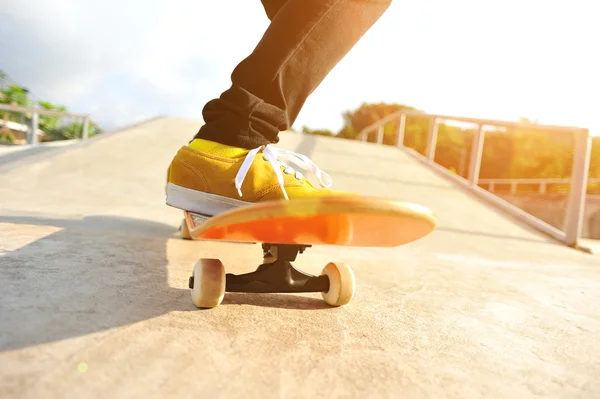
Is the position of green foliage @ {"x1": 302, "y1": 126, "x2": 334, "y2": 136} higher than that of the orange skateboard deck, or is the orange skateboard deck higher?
green foliage @ {"x1": 302, "y1": 126, "x2": 334, "y2": 136}

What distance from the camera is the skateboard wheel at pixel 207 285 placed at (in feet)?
3.27

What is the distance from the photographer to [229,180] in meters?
1.17

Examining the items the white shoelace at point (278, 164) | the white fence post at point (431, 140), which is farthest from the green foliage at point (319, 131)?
the white shoelace at point (278, 164)

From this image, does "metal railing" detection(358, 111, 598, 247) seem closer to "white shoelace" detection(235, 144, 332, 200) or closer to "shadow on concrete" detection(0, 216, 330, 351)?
"white shoelace" detection(235, 144, 332, 200)

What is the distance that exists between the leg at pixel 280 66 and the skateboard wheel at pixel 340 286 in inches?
16.4

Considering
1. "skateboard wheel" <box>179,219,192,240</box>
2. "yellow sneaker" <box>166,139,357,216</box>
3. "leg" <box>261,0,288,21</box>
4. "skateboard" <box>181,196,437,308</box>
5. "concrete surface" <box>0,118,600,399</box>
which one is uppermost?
"leg" <box>261,0,288,21</box>

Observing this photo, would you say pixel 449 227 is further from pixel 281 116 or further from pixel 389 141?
pixel 389 141

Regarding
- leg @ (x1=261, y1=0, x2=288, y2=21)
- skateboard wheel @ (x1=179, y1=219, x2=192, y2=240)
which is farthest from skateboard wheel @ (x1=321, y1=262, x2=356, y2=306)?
skateboard wheel @ (x1=179, y1=219, x2=192, y2=240)

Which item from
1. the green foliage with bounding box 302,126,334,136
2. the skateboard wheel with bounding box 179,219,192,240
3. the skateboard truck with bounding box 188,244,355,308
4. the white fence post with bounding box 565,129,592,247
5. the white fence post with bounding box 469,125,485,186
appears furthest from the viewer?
the green foliage with bounding box 302,126,334,136

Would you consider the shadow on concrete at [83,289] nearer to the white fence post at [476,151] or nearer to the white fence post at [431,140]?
the white fence post at [476,151]

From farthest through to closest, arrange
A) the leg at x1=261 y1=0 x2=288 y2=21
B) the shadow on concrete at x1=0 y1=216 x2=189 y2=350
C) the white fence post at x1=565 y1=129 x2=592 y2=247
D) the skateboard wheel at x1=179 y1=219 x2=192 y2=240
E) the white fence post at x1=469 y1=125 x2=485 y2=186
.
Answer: the white fence post at x1=469 y1=125 x2=485 y2=186
the white fence post at x1=565 y1=129 x2=592 y2=247
the skateboard wheel at x1=179 y1=219 x2=192 y2=240
the leg at x1=261 y1=0 x2=288 y2=21
the shadow on concrete at x1=0 y1=216 x2=189 y2=350

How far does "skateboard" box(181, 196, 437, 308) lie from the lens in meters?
0.89

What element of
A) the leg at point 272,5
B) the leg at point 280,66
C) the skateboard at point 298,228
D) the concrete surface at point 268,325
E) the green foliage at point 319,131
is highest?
the green foliage at point 319,131

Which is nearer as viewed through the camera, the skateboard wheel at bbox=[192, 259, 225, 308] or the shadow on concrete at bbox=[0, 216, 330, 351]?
the shadow on concrete at bbox=[0, 216, 330, 351]
